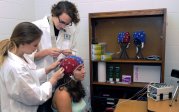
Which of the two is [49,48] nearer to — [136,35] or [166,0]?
[136,35]

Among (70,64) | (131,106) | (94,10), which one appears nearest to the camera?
(70,64)

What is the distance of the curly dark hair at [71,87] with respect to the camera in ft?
5.12

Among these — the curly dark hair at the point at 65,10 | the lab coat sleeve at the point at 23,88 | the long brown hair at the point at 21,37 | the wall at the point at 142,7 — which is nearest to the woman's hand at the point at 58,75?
A: the lab coat sleeve at the point at 23,88

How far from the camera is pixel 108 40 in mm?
2557

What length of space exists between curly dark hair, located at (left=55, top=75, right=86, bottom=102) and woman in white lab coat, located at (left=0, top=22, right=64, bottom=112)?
17cm

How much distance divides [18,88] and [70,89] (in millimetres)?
397

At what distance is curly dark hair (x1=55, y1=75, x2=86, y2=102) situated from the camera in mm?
1562

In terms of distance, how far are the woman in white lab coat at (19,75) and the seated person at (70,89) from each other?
11 cm

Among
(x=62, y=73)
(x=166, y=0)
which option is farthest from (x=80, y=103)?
(x=166, y=0)

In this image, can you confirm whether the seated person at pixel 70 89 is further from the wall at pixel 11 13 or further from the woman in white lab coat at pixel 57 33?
the wall at pixel 11 13

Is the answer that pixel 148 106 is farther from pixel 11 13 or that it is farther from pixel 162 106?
pixel 11 13

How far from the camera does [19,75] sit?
1.30 metres

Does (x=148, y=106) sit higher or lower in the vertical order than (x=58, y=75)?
lower

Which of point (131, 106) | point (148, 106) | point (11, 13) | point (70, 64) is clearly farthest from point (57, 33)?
point (148, 106)
